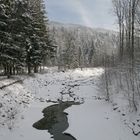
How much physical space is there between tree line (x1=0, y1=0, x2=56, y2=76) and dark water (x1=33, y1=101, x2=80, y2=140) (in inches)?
306

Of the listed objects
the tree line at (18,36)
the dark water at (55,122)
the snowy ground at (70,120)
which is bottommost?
the dark water at (55,122)

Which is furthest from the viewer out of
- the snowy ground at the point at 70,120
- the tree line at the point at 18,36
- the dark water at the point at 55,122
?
the tree line at the point at 18,36

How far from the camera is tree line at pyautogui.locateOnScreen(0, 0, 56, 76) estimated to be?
2453cm

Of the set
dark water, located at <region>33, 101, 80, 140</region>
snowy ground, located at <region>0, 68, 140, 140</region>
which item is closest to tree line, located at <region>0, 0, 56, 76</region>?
snowy ground, located at <region>0, 68, 140, 140</region>

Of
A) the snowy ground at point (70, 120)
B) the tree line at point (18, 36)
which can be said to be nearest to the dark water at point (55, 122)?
the snowy ground at point (70, 120)

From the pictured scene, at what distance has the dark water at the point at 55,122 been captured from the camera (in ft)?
45.8

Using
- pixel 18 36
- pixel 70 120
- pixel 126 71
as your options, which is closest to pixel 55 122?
pixel 70 120

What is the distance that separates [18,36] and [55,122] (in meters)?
13.3

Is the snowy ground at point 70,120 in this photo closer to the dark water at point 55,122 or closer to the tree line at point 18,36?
the dark water at point 55,122

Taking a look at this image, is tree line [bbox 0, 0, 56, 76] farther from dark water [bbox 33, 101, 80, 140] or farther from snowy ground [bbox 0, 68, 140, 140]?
dark water [bbox 33, 101, 80, 140]

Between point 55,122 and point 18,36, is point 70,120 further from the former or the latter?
point 18,36

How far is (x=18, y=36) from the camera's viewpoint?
27047mm

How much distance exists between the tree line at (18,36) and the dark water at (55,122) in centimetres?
778

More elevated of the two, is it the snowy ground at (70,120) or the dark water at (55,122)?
the snowy ground at (70,120)
